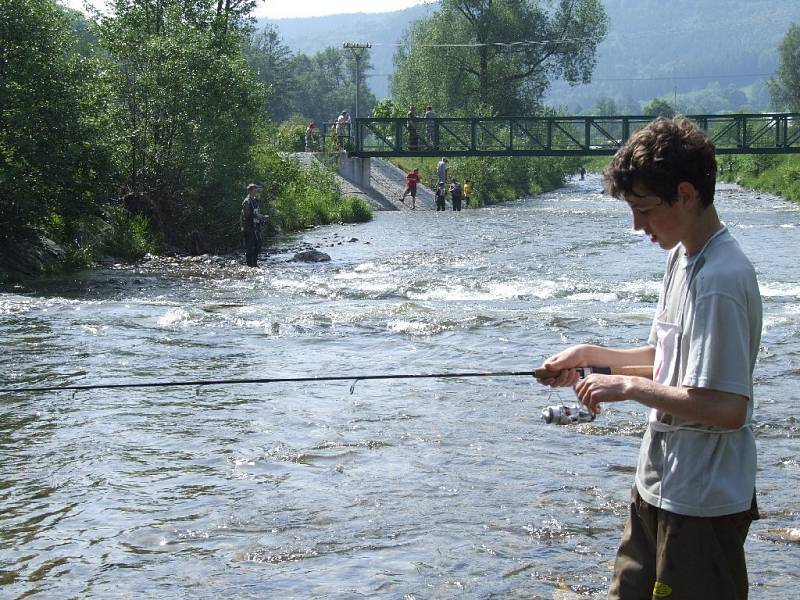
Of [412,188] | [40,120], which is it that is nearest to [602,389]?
[40,120]

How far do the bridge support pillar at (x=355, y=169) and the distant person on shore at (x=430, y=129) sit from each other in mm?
3074

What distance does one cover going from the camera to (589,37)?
224 feet

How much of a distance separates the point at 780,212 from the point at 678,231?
39981mm

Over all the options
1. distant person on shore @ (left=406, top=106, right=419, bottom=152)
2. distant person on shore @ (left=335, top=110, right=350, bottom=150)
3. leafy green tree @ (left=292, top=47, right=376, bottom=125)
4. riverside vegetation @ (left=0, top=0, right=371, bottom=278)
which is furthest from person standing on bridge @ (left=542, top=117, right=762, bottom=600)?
leafy green tree @ (left=292, top=47, right=376, bottom=125)

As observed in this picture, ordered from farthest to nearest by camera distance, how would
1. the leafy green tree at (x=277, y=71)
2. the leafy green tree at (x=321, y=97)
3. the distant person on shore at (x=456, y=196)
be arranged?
the leafy green tree at (x=321, y=97), the leafy green tree at (x=277, y=71), the distant person on shore at (x=456, y=196)

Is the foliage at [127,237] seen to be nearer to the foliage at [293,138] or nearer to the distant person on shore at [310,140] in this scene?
the foliage at [293,138]

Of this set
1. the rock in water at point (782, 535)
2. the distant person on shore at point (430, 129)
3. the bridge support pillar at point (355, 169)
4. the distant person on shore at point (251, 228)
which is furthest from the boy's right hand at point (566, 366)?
the distant person on shore at point (430, 129)

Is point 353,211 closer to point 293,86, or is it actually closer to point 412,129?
point 412,129

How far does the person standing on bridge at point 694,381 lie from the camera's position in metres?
3.09

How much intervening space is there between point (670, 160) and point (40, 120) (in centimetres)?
1946

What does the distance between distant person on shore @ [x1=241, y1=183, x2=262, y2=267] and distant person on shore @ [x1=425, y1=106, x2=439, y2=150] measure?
28.4 m

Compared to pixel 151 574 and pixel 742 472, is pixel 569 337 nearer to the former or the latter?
pixel 151 574

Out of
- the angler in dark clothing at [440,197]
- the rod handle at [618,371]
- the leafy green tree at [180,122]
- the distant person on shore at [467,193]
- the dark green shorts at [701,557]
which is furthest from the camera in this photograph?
the distant person on shore at [467,193]

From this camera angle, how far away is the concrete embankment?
47719 millimetres
